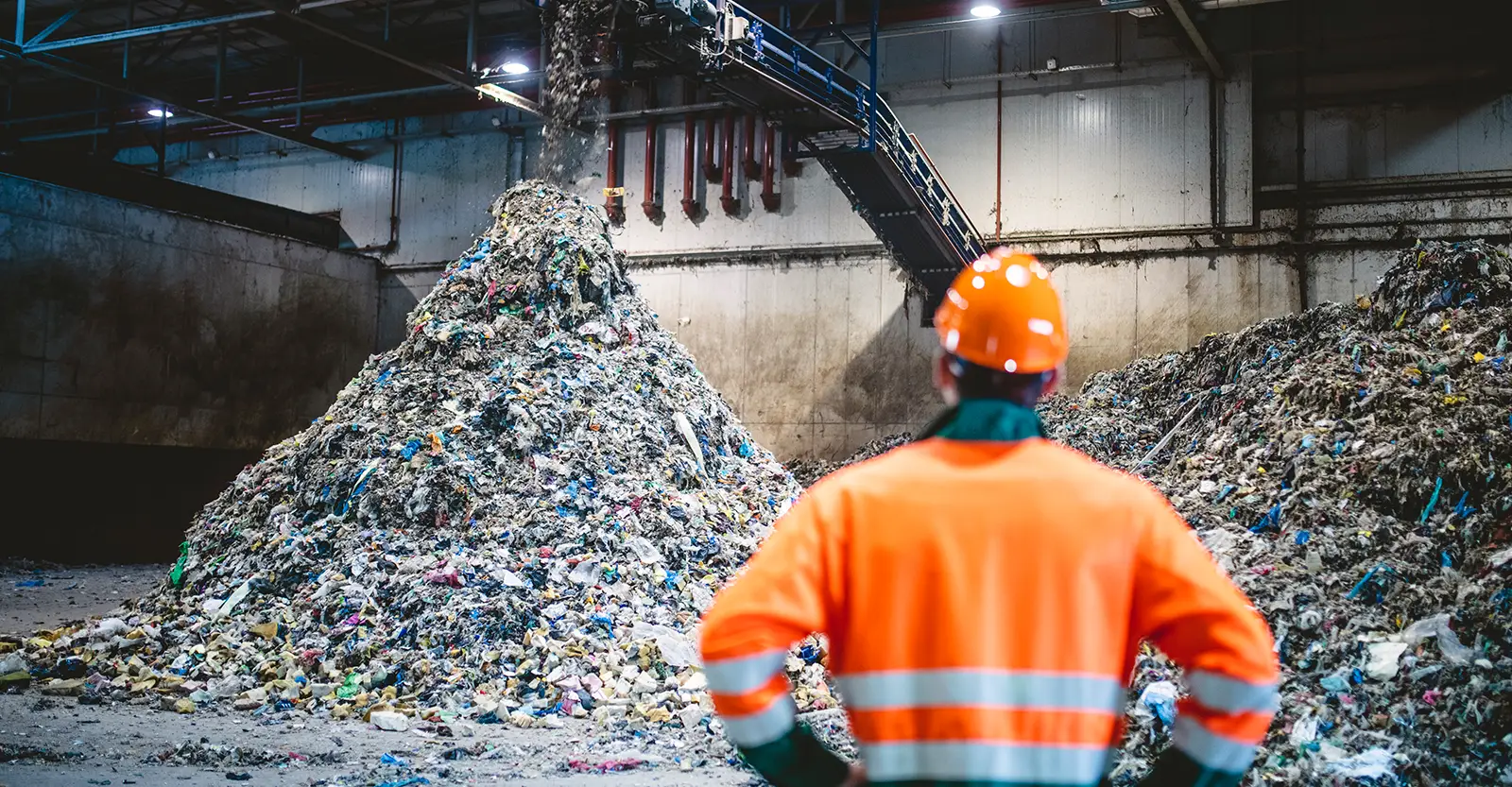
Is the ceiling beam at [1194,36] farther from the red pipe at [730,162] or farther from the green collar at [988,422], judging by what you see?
the green collar at [988,422]

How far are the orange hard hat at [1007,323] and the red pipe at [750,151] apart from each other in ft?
49.3

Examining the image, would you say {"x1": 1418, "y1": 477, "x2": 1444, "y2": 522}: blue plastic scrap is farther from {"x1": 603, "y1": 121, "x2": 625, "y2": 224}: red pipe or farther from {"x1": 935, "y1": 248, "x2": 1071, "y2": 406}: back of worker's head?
{"x1": 603, "y1": 121, "x2": 625, "y2": 224}: red pipe

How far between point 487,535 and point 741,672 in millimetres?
7052

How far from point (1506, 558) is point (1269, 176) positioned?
32.0 ft

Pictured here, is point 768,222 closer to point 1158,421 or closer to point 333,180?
point 1158,421

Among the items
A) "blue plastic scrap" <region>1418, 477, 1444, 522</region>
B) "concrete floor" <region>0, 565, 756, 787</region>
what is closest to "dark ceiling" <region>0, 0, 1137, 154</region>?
"blue plastic scrap" <region>1418, 477, 1444, 522</region>

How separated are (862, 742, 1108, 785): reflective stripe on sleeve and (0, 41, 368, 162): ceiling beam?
51.4 feet

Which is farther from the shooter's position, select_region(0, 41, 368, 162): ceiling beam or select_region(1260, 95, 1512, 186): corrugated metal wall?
select_region(0, 41, 368, 162): ceiling beam

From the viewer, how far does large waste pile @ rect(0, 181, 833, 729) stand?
22.8 ft

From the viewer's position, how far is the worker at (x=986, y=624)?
1.40 m

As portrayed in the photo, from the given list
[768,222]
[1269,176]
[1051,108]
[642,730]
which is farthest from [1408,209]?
[642,730]

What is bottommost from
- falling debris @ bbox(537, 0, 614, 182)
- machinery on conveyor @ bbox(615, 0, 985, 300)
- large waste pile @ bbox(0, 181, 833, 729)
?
large waste pile @ bbox(0, 181, 833, 729)

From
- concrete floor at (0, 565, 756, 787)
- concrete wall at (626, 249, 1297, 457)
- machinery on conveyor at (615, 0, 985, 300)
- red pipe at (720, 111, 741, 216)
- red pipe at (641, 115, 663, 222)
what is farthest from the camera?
red pipe at (641, 115, 663, 222)

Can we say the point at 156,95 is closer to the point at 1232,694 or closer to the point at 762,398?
the point at 762,398
